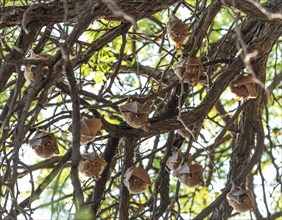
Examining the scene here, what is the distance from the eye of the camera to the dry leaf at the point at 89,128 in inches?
61.4

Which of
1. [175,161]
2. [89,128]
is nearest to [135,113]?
[89,128]

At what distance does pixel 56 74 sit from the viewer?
137cm

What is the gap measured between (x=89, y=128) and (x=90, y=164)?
11cm

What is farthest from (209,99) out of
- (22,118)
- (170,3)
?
(22,118)

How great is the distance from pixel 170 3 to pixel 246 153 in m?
0.57

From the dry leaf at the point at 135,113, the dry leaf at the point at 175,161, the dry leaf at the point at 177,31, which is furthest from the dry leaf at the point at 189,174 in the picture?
the dry leaf at the point at 177,31

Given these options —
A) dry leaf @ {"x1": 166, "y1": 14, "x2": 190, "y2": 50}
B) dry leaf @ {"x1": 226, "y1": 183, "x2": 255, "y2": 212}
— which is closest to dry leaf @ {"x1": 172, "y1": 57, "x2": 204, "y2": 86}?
dry leaf @ {"x1": 166, "y1": 14, "x2": 190, "y2": 50}

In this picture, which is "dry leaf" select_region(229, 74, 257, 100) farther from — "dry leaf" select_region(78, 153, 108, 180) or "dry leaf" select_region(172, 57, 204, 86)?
"dry leaf" select_region(78, 153, 108, 180)

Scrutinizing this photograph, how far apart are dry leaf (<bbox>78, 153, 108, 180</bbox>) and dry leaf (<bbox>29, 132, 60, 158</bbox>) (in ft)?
0.25

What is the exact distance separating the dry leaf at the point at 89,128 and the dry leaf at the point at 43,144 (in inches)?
3.7

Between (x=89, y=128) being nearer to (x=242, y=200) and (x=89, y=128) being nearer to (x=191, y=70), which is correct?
(x=191, y=70)

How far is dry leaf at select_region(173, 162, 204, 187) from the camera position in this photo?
1.72 meters

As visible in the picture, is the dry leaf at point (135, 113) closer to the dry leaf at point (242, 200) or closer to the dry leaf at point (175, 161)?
the dry leaf at point (175, 161)

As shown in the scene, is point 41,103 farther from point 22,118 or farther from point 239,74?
point 239,74
